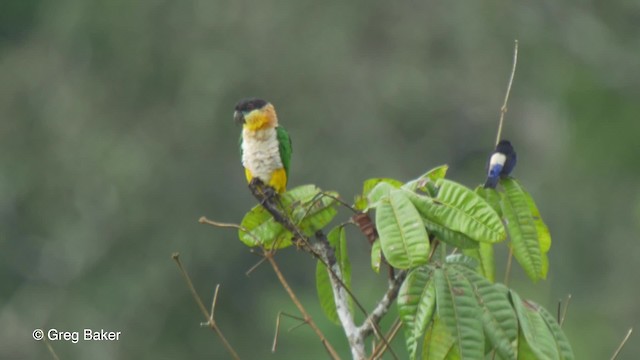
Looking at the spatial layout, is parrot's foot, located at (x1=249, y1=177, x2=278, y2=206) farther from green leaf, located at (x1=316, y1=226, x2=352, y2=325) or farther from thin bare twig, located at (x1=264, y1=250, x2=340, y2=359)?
thin bare twig, located at (x1=264, y1=250, x2=340, y2=359)

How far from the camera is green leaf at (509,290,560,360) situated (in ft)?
11.0

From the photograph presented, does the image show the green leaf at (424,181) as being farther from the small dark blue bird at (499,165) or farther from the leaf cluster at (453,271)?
the small dark blue bird at (499,165)

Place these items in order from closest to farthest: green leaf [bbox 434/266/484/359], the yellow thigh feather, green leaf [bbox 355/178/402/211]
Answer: green leaf [bbox 434/266/484/359] → green leaf [bbox 355/178/402/211] → the yellow thigh feather

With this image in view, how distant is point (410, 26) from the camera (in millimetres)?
22172

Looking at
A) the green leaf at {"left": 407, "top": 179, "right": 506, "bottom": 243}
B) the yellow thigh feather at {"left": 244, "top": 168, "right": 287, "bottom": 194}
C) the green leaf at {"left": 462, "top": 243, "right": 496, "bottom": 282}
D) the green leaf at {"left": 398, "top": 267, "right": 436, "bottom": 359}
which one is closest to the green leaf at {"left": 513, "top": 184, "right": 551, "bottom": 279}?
the green leaf at {"left": 462, "top": 243, "right": 496, "bottom": 282}

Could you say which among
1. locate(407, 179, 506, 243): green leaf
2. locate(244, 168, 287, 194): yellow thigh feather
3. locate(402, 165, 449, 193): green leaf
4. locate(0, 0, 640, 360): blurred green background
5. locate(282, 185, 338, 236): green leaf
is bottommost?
locate(0, 0, 640, 360): blurred green background

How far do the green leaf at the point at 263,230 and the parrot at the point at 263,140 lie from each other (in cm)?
103

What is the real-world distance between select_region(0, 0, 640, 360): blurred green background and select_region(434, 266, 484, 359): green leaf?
1369 centimetres

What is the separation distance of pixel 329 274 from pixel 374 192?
389 millimetres

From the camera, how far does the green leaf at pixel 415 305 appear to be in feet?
10.9

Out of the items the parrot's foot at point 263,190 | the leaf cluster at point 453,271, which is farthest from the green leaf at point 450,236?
the parrot's foot at point 263,190

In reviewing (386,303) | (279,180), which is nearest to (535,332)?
(386,303)

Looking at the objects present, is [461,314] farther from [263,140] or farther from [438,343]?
[263,140]

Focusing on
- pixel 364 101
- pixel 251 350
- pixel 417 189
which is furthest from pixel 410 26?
pixel 417 189
